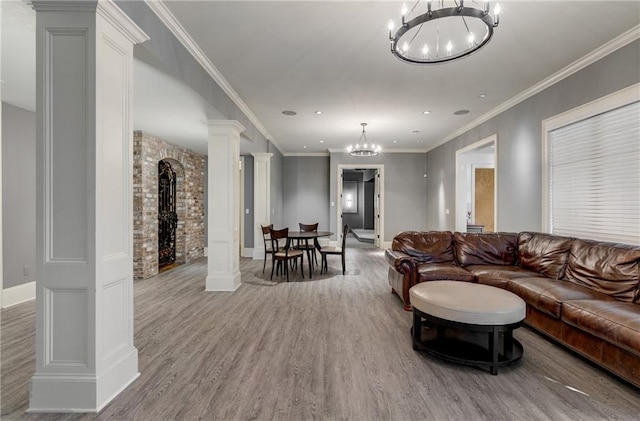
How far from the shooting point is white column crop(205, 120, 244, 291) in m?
4.45

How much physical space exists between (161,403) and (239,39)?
9.92ft

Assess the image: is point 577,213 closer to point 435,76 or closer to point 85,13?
point 435,76

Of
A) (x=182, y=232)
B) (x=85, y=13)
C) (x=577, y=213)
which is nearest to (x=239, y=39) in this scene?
(x=85, y=13)

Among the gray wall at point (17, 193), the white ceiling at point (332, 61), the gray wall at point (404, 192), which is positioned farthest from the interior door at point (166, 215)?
the gray wall at point (404, 192)

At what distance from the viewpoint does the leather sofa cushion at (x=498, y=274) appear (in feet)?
11.0

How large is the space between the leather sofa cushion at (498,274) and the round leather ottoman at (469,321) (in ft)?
2.43

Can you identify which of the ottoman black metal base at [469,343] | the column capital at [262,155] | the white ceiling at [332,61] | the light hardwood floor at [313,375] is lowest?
the light hardwood floor at [313,375]

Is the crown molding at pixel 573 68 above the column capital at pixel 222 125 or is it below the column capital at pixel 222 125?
above

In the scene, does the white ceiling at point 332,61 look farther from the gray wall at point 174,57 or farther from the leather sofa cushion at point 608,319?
the leather sofa cushion at point 608,319

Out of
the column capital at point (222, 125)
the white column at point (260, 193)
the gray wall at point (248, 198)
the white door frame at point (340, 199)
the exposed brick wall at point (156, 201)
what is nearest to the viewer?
the column capital at point (222, 125)

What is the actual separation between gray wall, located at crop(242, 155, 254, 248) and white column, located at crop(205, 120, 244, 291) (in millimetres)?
2981

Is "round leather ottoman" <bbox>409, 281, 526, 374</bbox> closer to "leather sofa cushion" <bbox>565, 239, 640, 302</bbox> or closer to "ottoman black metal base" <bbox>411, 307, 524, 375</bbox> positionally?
"ottoman black metal base" <bbox>411, 307, 524, 375</bbox>

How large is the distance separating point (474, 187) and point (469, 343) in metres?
6.05

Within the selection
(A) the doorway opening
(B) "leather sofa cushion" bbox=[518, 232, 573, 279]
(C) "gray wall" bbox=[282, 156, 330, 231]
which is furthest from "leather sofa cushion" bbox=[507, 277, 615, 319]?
(C) "gray wall" bbox=[282, 156, 330, 231]
